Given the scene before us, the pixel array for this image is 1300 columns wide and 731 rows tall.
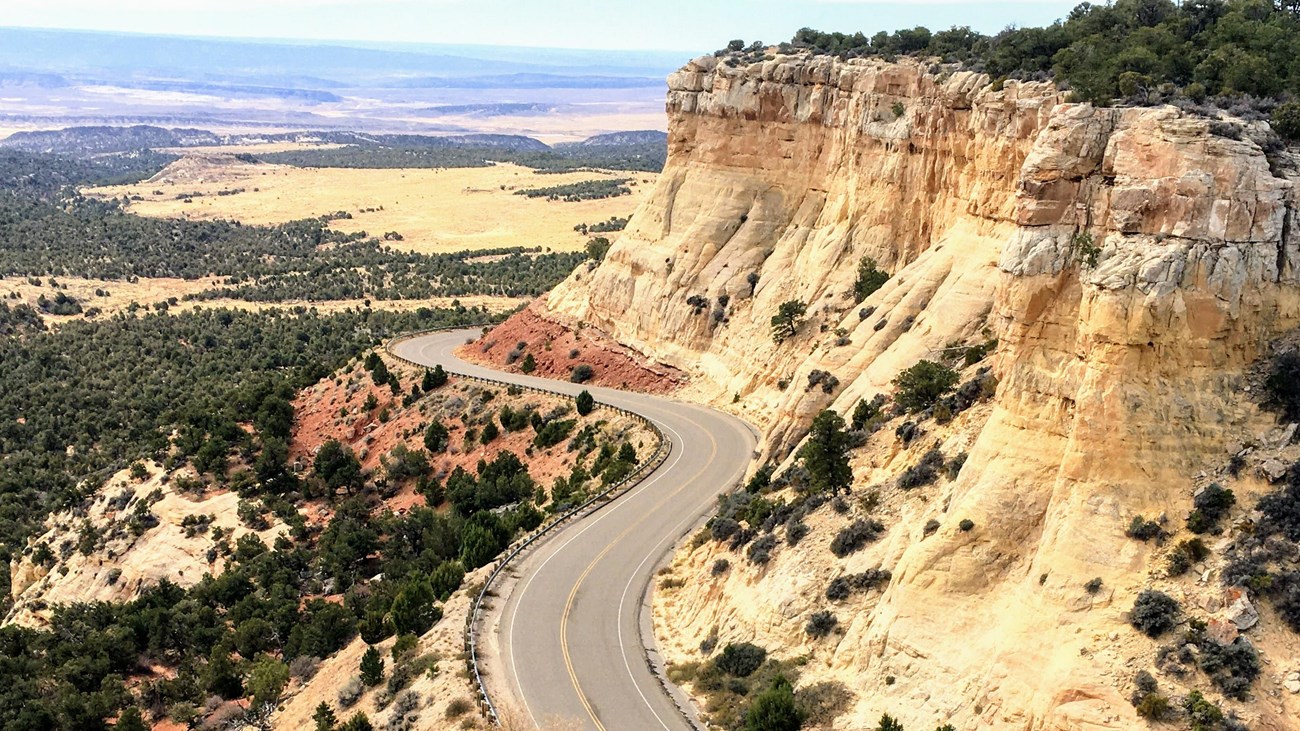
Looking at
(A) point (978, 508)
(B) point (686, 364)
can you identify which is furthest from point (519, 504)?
(A) point (978, 508)

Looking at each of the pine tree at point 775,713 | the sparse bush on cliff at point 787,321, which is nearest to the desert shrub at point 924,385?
the pine tree at point 775,713

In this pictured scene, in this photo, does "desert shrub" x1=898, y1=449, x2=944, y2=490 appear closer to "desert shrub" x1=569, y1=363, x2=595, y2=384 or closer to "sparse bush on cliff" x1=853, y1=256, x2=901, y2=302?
"sparse bush on cliff" x1=853, y1=256, x2=901, y2=302

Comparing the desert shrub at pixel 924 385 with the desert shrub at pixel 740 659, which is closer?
the desert shrub at pixel 740 659

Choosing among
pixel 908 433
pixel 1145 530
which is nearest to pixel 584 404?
pixel 908 433

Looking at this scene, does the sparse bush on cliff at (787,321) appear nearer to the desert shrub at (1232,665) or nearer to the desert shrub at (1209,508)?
the desert shrub at (1209,508)

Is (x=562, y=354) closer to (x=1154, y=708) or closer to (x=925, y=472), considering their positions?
(x=925, y=472)

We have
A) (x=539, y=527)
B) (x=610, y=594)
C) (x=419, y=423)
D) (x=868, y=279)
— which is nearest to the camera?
(x=610, y=594)
